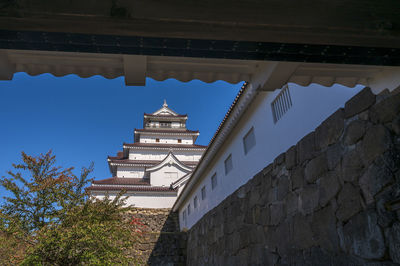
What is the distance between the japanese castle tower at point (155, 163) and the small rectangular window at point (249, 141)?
1088 cm

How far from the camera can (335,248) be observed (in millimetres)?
3404

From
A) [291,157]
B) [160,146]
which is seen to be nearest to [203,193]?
[291,157]

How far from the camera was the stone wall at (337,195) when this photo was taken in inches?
109

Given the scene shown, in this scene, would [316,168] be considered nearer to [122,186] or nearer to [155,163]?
[122,186]

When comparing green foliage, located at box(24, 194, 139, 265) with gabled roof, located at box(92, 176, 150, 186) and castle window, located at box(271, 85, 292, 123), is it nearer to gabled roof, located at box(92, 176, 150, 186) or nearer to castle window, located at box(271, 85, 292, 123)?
castle window, located at box(271, 85, 292, 123)

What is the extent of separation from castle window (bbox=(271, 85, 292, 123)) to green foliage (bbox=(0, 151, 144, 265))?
192 inches

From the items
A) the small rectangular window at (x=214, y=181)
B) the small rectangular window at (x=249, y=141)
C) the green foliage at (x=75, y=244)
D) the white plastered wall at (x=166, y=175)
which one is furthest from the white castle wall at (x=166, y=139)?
the small rectangular window at (x=249, y=141)

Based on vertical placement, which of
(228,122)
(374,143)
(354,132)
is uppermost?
(228,122)

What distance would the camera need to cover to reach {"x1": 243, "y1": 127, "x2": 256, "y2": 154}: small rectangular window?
677 cm

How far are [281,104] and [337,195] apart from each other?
2.40 meters

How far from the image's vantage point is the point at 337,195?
3.49 m

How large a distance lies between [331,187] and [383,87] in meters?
1.34

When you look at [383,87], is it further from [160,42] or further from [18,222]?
[18,222]

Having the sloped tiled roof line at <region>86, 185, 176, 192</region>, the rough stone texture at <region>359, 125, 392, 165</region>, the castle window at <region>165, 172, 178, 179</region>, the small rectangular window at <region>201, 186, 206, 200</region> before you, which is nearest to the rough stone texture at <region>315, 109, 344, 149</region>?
the rough stone texture at <region>359, 125, 392, 165</region>
